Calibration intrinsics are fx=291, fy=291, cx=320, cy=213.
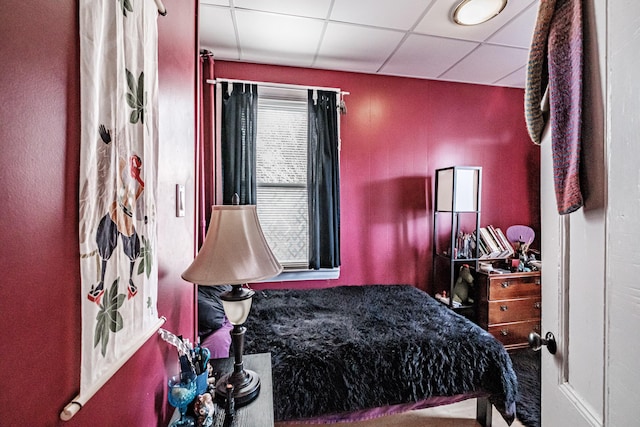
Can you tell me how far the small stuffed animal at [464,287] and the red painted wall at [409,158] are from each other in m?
0.35

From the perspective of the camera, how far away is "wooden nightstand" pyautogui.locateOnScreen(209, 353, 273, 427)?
953mm

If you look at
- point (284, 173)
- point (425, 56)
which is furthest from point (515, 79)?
point (284, 173)

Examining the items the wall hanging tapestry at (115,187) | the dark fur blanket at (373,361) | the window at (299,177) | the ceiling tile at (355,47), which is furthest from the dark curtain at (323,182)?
the wall hanging tapestry at (115,187)

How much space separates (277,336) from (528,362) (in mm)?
2300

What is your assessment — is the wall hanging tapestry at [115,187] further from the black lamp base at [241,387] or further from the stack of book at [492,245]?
the stack of book at [492,245]

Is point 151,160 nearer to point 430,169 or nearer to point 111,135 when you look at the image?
point 111,135

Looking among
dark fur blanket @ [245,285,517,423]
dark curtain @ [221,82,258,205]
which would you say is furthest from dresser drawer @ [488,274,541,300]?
dark curtain @ [221,82,258,205]

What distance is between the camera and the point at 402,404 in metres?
1.60

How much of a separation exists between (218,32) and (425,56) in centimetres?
184

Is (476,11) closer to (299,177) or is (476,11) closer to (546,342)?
(299,177)

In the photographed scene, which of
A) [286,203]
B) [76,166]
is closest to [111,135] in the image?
[76,166]

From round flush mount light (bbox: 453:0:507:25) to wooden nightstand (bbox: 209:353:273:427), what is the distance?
2491 mm

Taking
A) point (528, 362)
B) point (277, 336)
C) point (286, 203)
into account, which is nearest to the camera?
point (277, 336)

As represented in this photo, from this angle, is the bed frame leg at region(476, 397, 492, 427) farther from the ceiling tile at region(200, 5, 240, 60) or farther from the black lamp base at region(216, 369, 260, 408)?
the ceiling tile at region(200, 5, 240, 60)
